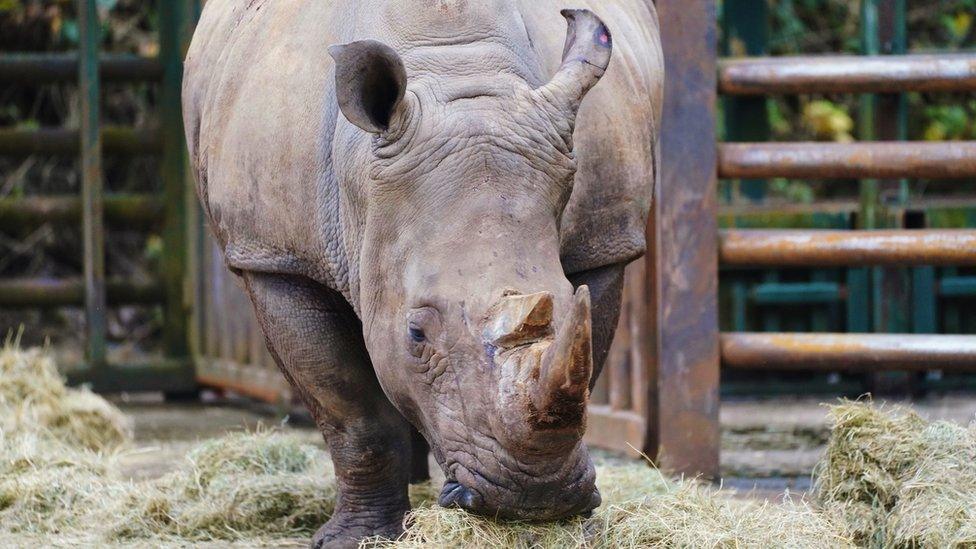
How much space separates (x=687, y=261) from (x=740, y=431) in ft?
5.36

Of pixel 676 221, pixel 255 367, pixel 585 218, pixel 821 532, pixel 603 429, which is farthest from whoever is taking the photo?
pixel 255 367

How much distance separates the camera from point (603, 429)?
6715 millimetres

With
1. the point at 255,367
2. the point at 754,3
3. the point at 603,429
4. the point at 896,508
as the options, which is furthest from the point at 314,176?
the point at 754,3

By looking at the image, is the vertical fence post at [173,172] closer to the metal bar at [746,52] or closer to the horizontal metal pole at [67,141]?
the horizontal metal pole at [67,141]

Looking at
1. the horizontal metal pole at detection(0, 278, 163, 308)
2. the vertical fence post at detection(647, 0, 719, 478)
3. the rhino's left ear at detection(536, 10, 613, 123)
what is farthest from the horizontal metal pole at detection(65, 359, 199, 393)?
the rhino's left ear at detection(536, 10, 613, 123)

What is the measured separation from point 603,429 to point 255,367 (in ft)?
7.44

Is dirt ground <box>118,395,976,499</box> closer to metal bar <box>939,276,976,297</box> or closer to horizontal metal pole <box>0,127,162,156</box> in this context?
metal bar <box>939,276,976,297</box>

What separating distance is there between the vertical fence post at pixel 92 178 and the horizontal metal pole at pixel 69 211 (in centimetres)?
39

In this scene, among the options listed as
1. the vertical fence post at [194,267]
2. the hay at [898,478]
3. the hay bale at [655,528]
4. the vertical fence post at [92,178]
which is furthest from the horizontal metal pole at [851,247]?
the vertical fence post at [92,178]

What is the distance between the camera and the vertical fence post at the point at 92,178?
28.1ft

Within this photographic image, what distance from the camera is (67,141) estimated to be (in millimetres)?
8930

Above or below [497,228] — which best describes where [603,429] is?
below

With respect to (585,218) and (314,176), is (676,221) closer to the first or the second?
(585,218)

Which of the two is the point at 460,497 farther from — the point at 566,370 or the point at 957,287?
the point at 957,287
